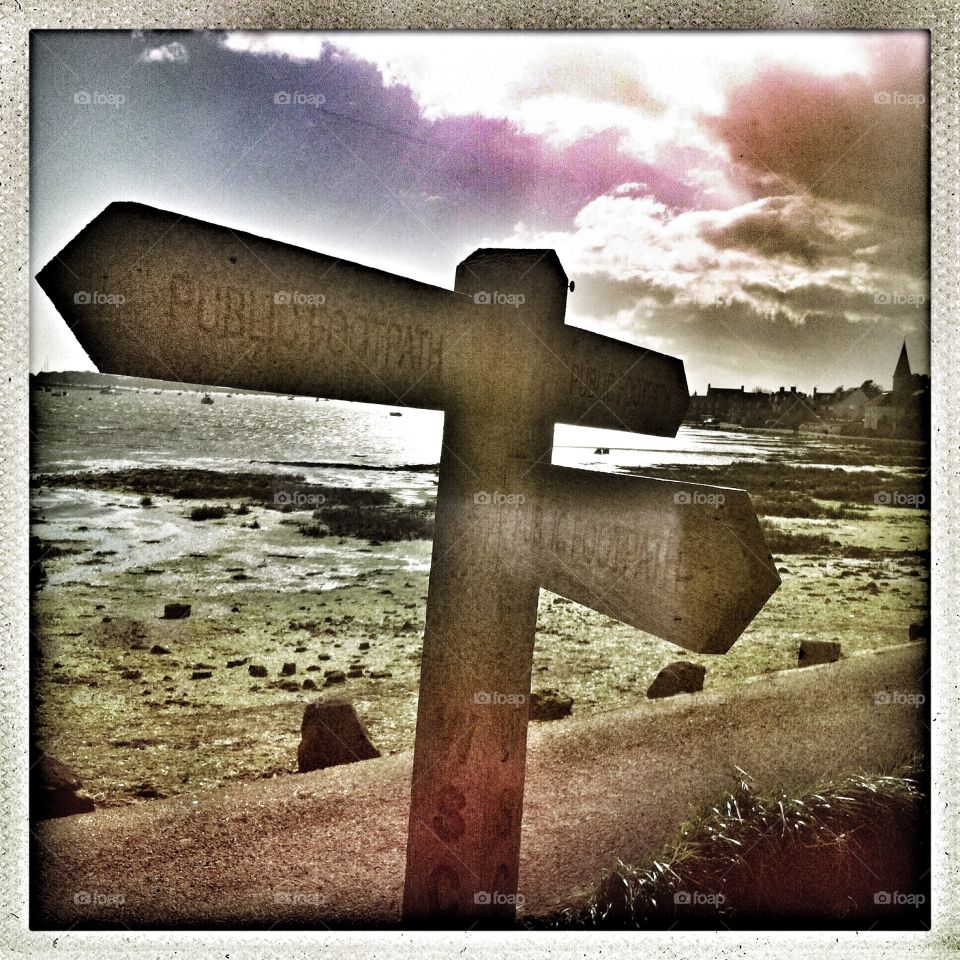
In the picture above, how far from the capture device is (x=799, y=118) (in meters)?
2.09

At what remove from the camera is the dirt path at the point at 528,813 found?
1977 mm

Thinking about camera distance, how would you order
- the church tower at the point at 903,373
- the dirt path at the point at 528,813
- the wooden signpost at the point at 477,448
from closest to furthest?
the wooden signpost at the point at 477,448 → the dirt path at the point at 528,813 → the church tower at the point at 903,373

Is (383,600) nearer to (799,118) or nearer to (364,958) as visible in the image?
(364,958)

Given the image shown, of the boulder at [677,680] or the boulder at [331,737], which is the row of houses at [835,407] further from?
the boulder at [331,737]

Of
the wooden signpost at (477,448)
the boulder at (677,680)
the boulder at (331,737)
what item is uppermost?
the wooden signpost at (477,448)

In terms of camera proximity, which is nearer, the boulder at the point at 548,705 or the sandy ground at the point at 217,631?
the sandy ground at the point at 217,631

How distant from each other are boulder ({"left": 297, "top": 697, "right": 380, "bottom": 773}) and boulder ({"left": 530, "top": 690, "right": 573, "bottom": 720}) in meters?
0.45

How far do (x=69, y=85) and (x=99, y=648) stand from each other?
4.75 ft

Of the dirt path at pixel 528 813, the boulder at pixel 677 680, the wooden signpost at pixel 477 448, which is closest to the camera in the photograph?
the wooden signpost at pixel 477 448

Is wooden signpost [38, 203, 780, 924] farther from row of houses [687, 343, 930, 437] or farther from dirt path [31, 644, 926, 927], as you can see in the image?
row of houses [687, 343, 930, 437]

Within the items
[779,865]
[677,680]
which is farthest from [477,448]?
[779,865]

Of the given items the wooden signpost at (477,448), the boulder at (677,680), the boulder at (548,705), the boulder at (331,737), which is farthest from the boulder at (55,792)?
the boulder at (677,680)

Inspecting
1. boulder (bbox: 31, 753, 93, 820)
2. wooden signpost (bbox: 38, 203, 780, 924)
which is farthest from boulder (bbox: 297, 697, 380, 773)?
boulder (bbox: 31, 753, 93, 820)

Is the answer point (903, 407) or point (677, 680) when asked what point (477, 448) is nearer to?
point (677, 680)
